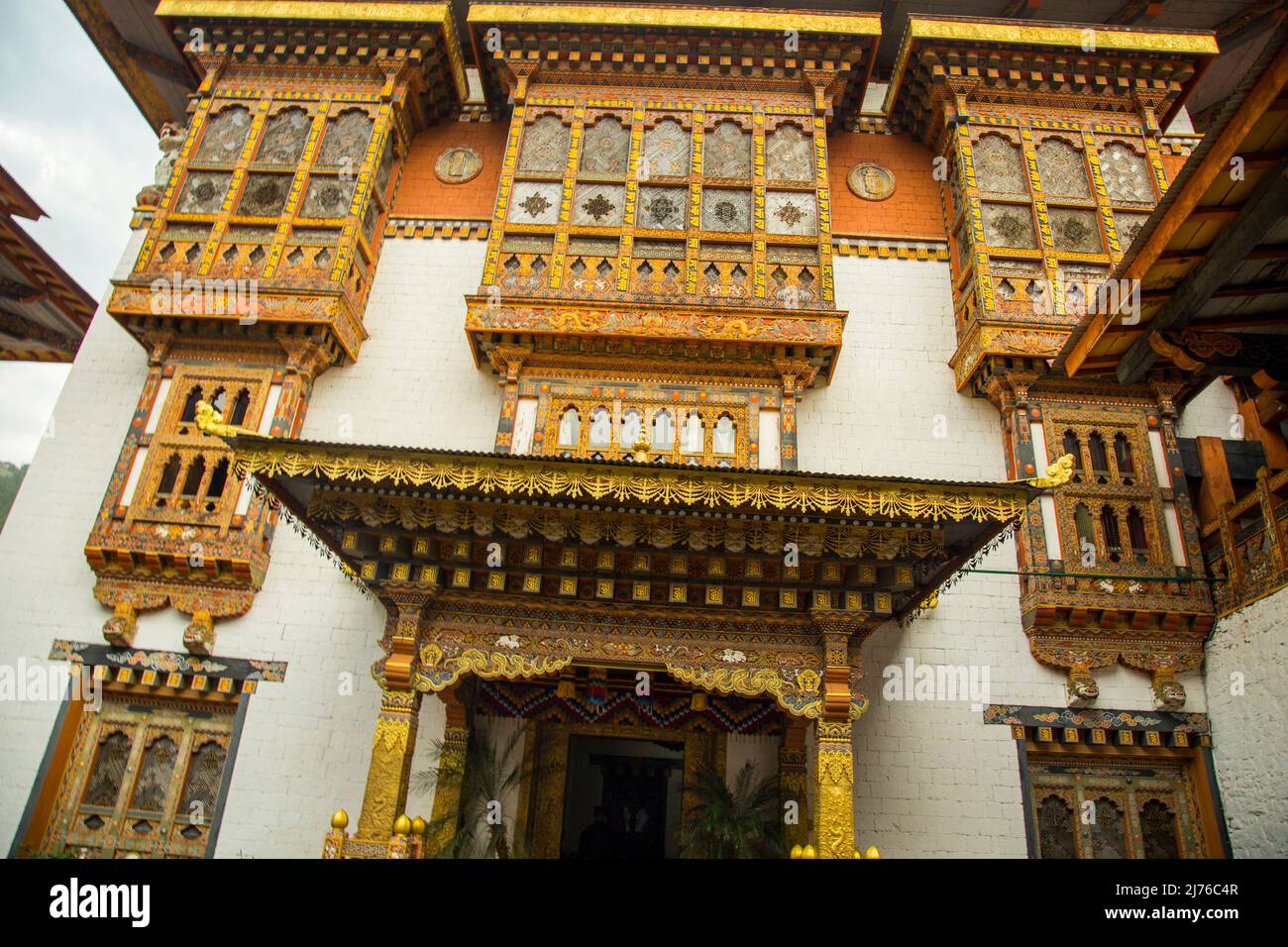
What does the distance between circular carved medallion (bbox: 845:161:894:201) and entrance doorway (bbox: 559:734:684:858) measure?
8.67m

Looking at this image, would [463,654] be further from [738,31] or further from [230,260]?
[738,31]

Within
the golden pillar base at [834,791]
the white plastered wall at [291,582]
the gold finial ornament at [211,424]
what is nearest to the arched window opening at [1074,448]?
the golden pillar base at [834,791]

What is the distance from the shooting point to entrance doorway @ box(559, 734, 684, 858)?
391 inches

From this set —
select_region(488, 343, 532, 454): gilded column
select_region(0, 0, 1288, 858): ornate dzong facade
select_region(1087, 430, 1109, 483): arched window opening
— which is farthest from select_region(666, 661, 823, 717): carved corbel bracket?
select_region(1087, 430, 1109, 483): arched window opening

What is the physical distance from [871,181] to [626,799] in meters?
9.81

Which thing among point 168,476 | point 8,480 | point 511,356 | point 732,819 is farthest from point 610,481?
point 8,480

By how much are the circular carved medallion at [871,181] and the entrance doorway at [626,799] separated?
867 cm

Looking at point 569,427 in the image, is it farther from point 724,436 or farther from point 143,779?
point 143,779

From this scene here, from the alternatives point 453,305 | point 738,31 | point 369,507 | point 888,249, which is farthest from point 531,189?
point 369,507

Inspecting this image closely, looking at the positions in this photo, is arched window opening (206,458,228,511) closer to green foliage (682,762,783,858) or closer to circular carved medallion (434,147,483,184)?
circular carved medallion (434,147,483,184)

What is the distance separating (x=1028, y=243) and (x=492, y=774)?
32.3 ft

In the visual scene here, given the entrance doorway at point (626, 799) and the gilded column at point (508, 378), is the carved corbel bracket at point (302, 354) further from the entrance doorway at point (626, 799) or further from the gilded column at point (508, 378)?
the entrance doorway at point (626, 799)

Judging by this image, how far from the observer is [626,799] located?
1032cm

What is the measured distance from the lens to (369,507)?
→ 294 inches
